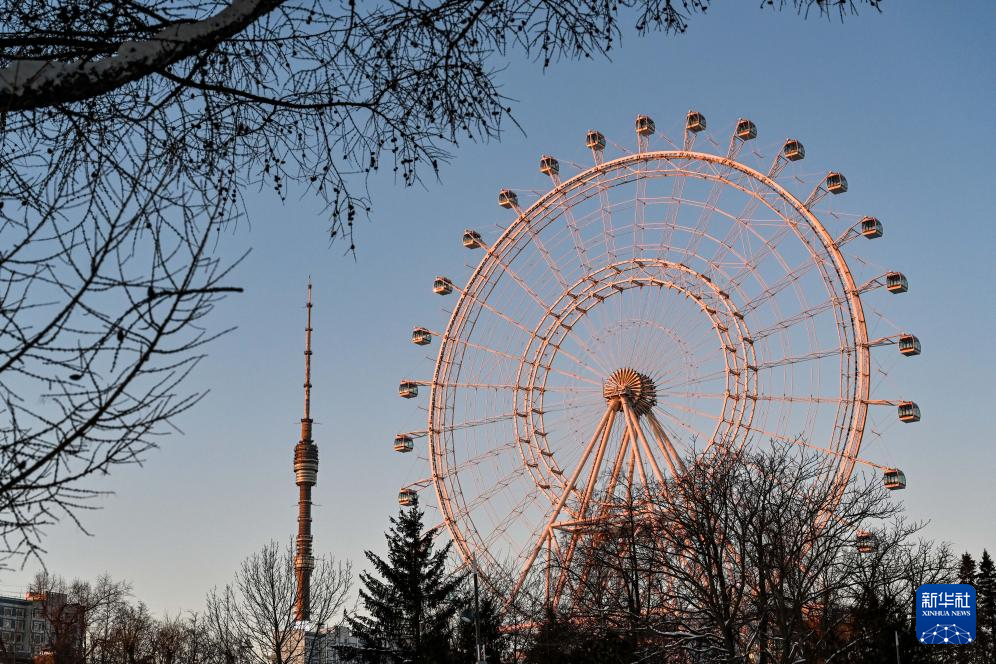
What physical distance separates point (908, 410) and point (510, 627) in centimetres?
1209

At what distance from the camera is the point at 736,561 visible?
858 inches

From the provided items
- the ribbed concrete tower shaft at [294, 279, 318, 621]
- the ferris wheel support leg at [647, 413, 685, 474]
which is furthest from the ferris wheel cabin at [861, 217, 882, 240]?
the ribbed concrete tower shaft at [294, 279, 318, 621]

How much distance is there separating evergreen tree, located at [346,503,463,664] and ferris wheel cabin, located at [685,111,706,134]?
13.3m

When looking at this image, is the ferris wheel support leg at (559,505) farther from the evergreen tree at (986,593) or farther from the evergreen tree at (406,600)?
the evergreen tree at (986,593)

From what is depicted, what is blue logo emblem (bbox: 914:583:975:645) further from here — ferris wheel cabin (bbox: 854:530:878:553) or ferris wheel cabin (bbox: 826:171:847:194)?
ferris wheel cabin (bbox: 826:171:847:194)

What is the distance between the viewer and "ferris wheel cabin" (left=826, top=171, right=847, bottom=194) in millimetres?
29469

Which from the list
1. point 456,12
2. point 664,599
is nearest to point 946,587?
point 664,599

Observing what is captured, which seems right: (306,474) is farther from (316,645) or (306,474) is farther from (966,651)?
(966,651)

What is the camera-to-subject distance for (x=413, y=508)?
34125 mm

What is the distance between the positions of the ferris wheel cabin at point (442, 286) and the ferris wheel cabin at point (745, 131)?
9.11m

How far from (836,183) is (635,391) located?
23.7 feet

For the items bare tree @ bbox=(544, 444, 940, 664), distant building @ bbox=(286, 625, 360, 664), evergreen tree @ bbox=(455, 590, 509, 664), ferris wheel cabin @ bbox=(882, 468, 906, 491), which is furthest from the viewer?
distant building @ bbox=(286, 625, 360, 664)

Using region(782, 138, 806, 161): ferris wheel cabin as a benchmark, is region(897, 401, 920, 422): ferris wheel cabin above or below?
below

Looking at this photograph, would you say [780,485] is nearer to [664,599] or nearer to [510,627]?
[664,599]
